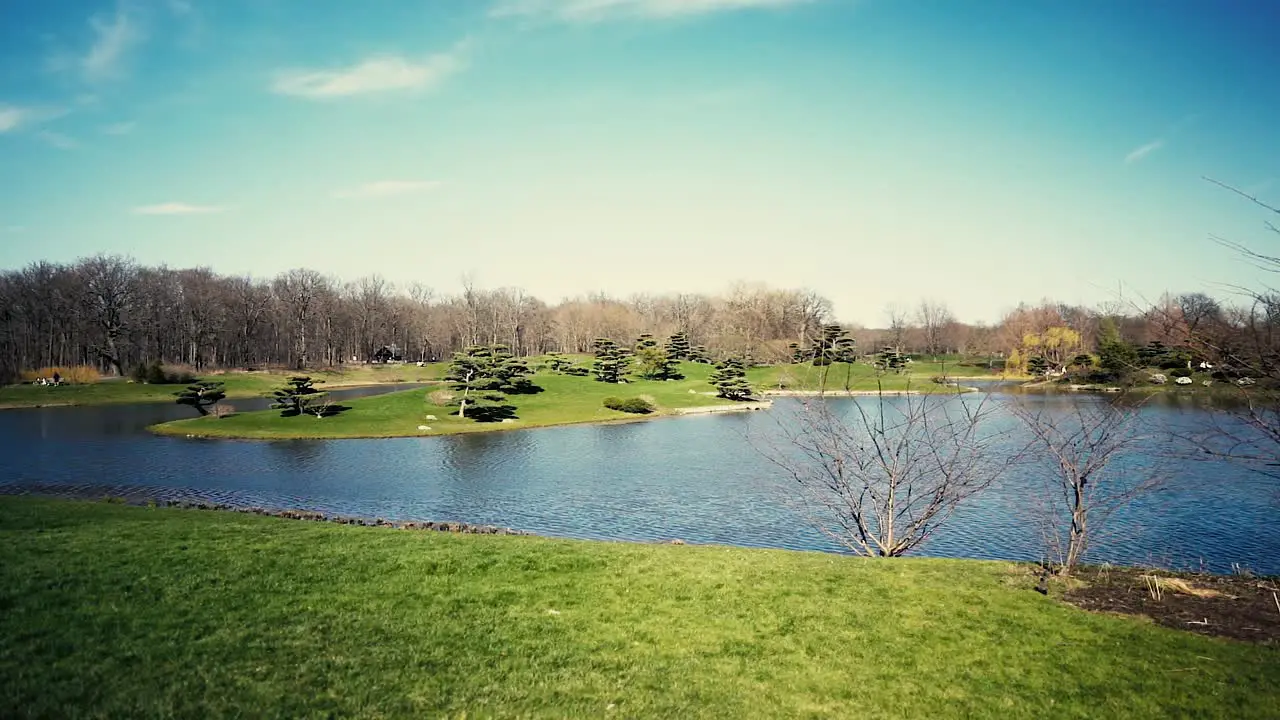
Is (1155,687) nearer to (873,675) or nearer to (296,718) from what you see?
(873,675)

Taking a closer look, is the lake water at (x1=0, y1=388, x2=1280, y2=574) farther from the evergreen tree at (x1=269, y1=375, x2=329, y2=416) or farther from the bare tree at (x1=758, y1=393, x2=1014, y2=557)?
the evergreen tree at (x1=269, y1=375, x2=329, y2=416)

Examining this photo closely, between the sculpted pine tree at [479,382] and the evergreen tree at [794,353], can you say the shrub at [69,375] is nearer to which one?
the sculpted pine tree at [479,382]

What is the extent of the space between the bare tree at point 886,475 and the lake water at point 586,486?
3.54 feet

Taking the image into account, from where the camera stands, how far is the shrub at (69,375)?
7025cm

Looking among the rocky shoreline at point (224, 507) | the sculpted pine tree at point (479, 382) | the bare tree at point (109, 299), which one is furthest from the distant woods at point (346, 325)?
the rocky shoreline at point (224, 507)

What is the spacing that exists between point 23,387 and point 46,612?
75.7 metres

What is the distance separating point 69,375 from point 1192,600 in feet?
291

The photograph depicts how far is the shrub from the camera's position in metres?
70.2

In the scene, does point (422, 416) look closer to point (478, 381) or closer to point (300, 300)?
point (478, 381)

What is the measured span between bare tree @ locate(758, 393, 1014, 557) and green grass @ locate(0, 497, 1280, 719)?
8.32 ft

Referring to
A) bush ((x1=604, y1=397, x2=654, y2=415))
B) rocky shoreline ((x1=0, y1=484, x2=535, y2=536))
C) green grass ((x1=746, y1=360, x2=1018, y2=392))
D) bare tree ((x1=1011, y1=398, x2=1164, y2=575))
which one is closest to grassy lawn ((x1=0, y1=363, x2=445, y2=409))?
bush ((x1=604, y1=397, x2=654, y2=415))

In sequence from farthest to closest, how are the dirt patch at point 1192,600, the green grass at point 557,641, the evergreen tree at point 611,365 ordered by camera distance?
1. the evergreen tree at point 611,365
2. the dirt patch at point 1192,600
3. the green grass at point 557,641

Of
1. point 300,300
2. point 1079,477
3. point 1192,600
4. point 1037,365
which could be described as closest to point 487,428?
point 1037,365

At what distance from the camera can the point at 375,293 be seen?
11538 centimetres
